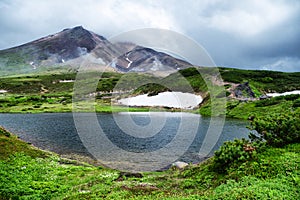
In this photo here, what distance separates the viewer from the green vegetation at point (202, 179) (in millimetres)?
15500

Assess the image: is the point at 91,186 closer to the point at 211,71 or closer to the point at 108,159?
the point at 108,159

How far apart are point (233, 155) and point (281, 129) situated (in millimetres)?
4376

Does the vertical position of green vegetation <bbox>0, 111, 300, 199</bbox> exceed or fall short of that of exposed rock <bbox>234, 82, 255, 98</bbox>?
it falls short

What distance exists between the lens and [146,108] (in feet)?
389

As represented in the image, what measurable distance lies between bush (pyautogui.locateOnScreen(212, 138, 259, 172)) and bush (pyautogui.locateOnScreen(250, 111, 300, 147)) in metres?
1.37

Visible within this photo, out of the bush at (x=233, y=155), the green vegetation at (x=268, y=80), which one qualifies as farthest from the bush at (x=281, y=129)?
the green vegetation at (x=268, y=80)

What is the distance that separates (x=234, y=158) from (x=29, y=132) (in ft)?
153

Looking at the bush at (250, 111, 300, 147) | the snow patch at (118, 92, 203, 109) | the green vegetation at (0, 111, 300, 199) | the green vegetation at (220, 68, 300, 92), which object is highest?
the green vegetation at (220, 68, 300, 92)

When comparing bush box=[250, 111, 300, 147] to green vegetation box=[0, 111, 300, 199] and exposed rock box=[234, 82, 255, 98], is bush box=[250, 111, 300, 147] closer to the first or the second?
green vegetation box=[0, 111, 300, 199]

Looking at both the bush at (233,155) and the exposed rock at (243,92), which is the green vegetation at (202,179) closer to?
the bush at (233,155)

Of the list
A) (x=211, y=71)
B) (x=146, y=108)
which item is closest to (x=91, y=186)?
(x=146, y=108)

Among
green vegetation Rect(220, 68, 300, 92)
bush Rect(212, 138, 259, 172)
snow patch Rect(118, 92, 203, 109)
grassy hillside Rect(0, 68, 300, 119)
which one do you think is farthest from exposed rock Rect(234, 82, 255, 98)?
bush Rect(212, 138, 259, 172)

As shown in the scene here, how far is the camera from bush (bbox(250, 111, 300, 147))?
65.5ft

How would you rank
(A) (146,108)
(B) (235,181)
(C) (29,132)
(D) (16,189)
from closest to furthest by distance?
(B) (235,181) < (D) (16,189) < (C) (29,132) < (A) (146,108)
